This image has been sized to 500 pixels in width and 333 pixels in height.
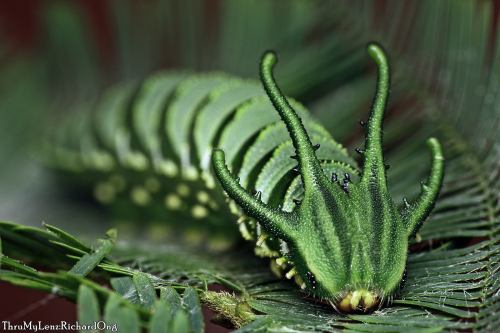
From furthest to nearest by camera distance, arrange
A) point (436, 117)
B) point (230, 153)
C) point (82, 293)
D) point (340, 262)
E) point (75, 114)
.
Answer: point (75, 114) → point (436, 117) → point (230, 153) → point (340, 262) → point (82, 293)

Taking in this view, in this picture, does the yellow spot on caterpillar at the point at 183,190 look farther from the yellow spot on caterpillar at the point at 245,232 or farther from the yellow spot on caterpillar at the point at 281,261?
the yellow spot on caterpillar at the point at 281,261

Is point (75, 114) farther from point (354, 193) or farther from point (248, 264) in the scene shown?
point (354, 193)

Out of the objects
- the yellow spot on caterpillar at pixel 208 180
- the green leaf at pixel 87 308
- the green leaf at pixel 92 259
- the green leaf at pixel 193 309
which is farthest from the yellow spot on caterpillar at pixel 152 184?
the green leaf at pixel 87 308

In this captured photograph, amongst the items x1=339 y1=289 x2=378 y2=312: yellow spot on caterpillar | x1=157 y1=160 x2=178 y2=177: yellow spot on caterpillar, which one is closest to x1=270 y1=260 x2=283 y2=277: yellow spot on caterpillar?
x1=339 y1=289 x2=378 y2=312: yellow spot on caterpillar

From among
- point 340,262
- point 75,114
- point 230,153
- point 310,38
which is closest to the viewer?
point 340,262

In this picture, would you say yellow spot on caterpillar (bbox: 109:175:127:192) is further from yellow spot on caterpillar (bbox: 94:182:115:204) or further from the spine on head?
the spine on head

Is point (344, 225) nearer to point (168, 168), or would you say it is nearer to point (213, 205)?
point (213, 205)

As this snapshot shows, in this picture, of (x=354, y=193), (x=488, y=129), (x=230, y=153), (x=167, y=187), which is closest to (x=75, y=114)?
(x=167, y=187)
